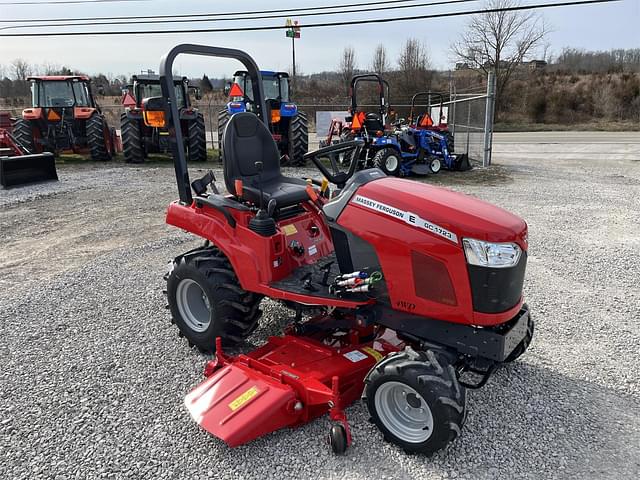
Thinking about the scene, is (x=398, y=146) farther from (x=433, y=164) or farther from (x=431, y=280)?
(x=431, y=280)

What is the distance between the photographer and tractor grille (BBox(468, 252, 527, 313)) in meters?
2.52

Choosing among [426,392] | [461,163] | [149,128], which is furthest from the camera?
[149,128]

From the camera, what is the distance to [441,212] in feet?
8.63

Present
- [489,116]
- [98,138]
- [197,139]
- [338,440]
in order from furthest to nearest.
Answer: [98,138], [197,139], [489,116], [338,440]

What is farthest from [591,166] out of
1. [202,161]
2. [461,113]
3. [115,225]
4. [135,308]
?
[135,308]

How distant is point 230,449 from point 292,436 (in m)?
0.33

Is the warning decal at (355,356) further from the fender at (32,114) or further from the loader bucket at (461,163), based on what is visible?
the fender at (32,114)

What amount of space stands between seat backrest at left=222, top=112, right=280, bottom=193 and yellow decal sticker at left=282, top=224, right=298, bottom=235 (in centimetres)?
44

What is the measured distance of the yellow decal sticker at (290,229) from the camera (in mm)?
3552

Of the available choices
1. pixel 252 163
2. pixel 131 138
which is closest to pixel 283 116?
pixel 131 138

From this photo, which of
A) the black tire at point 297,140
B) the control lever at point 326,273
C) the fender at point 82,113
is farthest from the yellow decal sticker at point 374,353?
the fender at point 82,113

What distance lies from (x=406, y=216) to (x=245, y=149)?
62.5 inches

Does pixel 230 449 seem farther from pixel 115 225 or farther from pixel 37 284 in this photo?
pixel 115 225

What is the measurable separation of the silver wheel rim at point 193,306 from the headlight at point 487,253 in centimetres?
202
